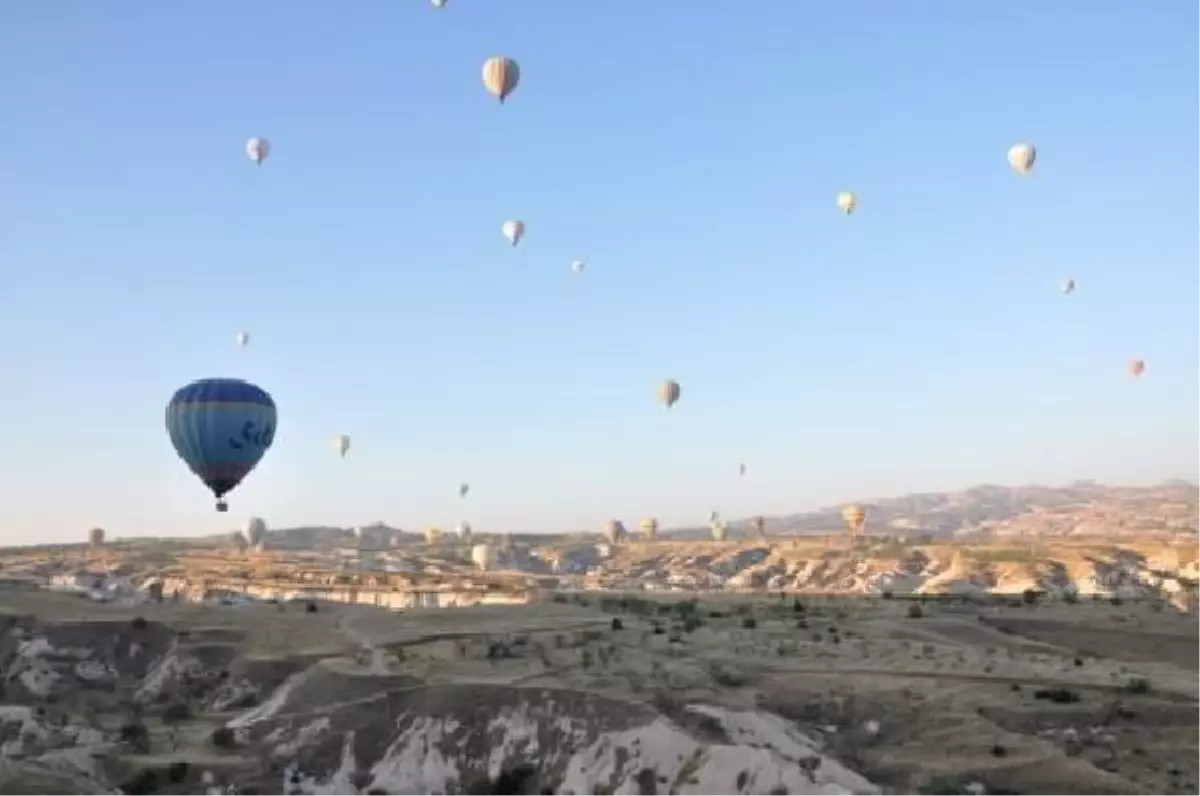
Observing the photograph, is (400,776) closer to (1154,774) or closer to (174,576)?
(1154,774)

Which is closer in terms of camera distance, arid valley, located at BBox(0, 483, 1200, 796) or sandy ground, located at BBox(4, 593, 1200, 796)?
arid valley, located at BBox(0, 483, 1200, 796)

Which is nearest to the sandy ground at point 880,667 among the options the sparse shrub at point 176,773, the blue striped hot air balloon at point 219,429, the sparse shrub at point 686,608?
the sparse shrub at point 686,608

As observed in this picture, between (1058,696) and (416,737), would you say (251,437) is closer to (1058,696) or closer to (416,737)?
(416,737)

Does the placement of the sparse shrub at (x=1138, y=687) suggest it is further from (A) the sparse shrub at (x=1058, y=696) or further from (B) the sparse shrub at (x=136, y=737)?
(B) the sparse shrub at (x=136, y=737)

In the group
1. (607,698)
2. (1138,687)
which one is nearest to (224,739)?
(607,698)

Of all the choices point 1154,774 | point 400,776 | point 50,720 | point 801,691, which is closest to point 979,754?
point 1154,774

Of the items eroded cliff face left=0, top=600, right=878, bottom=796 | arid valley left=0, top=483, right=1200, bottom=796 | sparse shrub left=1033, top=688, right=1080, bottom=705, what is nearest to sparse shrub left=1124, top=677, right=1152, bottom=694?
arid valley left=0, top=483, right=1200, bottom=796

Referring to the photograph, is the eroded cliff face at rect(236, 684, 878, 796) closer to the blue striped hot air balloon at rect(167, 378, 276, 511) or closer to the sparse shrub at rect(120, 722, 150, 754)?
the sparse shrub at rect(120, 722, 150, 754)
